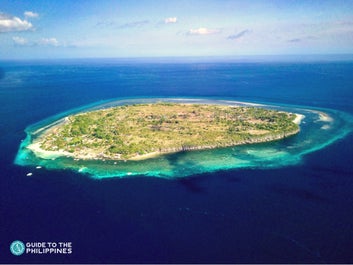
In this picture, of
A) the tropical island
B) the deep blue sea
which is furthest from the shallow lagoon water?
the deep blue sea

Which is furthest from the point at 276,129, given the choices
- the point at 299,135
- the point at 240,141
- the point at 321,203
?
the point at 321,203

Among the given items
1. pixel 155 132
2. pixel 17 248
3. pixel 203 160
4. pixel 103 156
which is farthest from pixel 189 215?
pixel 155 132

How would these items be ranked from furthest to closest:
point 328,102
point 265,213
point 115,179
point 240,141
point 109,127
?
1. point 328,102
2. point 109,127
3. point 240,141
4. point 115,179
5. point 265,213

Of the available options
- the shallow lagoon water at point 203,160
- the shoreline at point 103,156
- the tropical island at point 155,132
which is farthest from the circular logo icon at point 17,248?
the tropical island at point 155,132

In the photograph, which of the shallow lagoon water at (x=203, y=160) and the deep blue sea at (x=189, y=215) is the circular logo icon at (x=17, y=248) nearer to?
the deep blue sea at (x=189, y=215)

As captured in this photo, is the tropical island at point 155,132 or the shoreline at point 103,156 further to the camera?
the tropical island at point 155,132

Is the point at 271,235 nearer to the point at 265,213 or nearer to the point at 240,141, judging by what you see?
the point at 265,213
